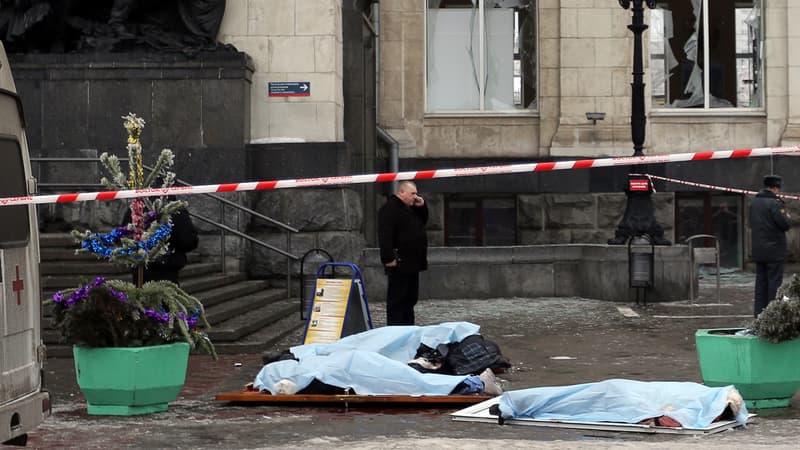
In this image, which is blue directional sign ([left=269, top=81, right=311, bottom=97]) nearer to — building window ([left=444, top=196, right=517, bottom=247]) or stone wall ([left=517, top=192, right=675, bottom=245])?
building window ([left=444, top=196, right=517, bottom=247])

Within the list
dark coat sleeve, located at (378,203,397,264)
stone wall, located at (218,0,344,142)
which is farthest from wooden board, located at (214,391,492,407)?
stone wall, located at (218,0,344,142)

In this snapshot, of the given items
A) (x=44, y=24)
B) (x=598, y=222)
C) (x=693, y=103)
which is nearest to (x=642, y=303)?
(x=598, y=222)

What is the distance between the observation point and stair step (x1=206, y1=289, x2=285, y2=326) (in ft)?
54.2

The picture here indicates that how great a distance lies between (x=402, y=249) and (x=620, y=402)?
5.43 m

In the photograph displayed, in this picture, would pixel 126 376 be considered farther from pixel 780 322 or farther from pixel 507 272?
pixel 507 272

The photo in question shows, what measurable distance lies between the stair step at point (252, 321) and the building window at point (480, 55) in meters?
8.62

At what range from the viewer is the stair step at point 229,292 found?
1728cm

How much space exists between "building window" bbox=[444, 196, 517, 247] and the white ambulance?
18.7 meters

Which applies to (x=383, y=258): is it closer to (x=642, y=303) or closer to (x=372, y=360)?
(x=372, y=360)

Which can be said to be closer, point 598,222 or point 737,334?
point 737,334

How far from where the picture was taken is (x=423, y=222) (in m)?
16.0

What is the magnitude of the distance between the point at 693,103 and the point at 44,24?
1256 cm

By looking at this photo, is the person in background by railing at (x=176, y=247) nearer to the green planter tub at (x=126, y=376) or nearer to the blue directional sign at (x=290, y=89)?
the green planter tub at (x=126, y=376)

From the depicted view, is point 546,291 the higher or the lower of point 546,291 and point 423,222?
the lower
